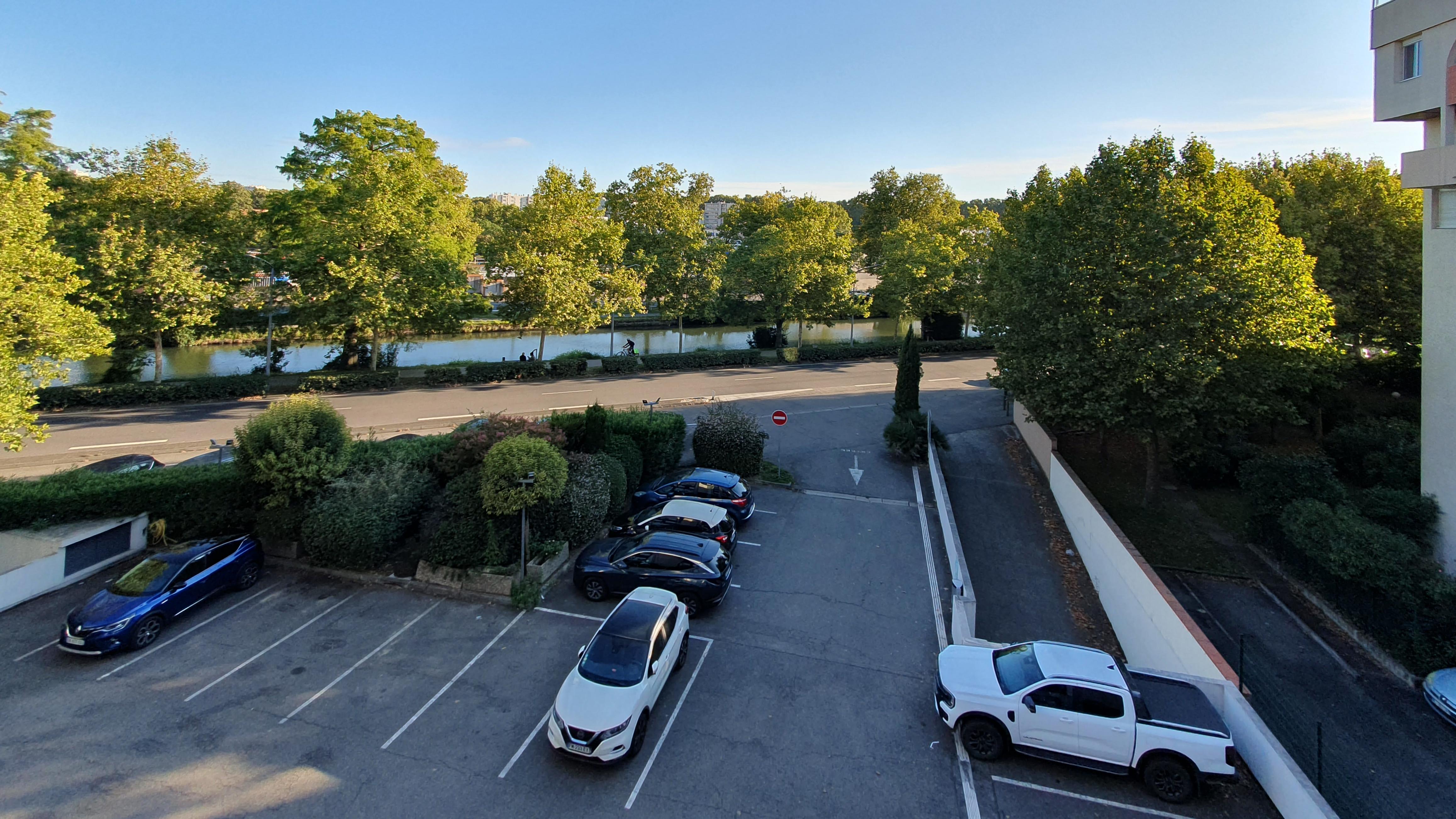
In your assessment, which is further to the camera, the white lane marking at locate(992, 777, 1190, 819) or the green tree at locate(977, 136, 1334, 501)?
the green tree at locate(977, 136, 1334, 501)

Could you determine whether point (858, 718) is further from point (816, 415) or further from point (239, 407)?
point (239, 407)

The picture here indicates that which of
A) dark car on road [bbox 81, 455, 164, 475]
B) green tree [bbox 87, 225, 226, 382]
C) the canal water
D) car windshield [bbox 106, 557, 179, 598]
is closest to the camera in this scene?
car windshield [bbox 106, 557, 179, 598]

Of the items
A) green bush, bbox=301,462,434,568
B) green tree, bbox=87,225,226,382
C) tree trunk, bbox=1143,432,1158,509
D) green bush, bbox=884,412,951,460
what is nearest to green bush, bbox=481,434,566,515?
green bush, bbox=301,462,434,568

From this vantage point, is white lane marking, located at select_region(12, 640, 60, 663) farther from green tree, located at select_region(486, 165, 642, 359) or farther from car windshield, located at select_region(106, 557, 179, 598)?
green tree, located at select_region(486, 165, 642, 359)

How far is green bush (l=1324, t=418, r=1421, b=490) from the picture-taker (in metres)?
16.2

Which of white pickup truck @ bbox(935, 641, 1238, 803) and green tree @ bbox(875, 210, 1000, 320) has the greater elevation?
green tree @ bbox(875, 210, 1000, 320)

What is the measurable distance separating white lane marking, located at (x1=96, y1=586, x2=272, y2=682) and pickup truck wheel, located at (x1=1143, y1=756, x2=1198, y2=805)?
14664 millimetres

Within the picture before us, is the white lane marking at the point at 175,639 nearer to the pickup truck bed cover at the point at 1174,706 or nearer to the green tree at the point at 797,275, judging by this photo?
the pickup truck bed cover at the point at 1174,706

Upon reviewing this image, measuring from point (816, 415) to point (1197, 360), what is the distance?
13684 millimetres

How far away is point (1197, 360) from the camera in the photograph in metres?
16.9

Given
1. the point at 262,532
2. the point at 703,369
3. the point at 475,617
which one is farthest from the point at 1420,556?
the point at 703,369

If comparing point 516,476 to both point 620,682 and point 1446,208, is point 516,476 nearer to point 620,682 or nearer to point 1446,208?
point 620,682

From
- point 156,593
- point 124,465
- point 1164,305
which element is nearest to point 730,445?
point 1164,305

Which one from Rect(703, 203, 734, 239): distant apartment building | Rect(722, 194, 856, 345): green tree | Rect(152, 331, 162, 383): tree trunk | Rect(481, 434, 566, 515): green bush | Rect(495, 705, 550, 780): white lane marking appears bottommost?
Rect(495, 705, 550, 780): white lane marking
